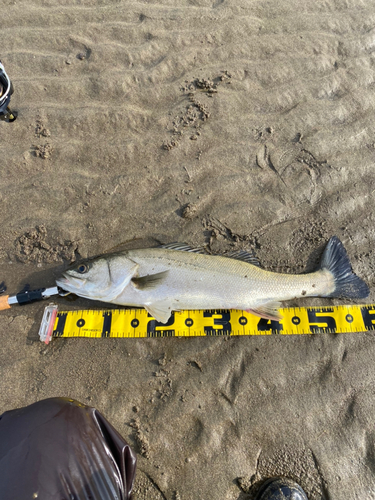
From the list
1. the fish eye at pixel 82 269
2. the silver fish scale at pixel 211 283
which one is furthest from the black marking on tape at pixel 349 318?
the fish eye at pixel 82 269

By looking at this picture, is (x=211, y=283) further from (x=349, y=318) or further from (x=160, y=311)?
(x=349, y=318)

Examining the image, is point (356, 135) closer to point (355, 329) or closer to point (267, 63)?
point (267, 63)

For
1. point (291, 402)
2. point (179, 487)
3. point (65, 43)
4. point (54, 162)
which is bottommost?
point (179, 487)

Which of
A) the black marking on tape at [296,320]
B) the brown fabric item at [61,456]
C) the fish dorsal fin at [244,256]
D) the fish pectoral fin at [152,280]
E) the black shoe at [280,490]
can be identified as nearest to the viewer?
the brown fabric item at [61,456]

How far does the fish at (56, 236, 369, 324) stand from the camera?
3.63 meters

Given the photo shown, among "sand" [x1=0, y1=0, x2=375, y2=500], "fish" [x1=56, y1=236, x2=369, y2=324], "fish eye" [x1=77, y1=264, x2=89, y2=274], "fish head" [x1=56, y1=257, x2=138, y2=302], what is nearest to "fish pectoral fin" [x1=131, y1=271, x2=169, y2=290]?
"fish" [x1=56, y1=236, x2=369, y2=324]

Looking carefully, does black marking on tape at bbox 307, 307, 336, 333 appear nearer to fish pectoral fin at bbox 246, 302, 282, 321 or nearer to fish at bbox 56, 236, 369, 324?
fish at bbox 56, 236, 369, 324

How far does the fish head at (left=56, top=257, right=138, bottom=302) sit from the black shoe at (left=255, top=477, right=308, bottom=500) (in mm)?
2842

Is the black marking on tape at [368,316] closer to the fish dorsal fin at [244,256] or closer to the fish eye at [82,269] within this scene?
the fish dorsal fin at [244,256]

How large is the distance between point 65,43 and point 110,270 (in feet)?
13.7

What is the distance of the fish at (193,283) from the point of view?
3.63 metres

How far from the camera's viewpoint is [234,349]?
3639 millimetres

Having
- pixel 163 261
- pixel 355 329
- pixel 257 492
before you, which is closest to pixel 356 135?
pixel 355 329

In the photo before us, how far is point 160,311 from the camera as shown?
143 inches
